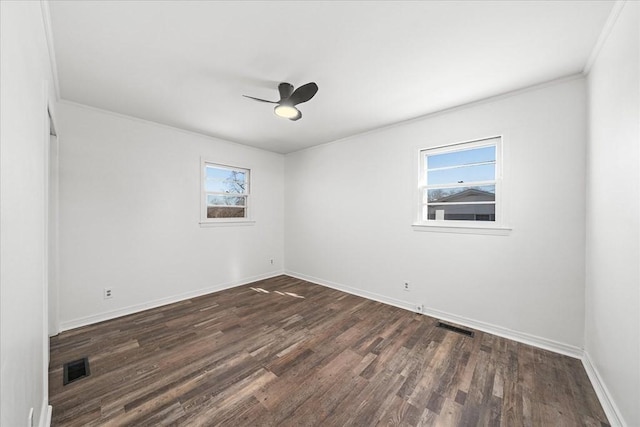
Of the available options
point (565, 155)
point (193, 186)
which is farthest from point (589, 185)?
point (193, 186)

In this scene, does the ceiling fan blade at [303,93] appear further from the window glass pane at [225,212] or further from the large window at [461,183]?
the window glass pane at [225,212]

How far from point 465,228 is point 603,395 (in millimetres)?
1672

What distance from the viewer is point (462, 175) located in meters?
3.09

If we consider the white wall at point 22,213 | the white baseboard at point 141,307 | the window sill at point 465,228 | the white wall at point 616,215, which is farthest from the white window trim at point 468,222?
the white wall at point 22,213

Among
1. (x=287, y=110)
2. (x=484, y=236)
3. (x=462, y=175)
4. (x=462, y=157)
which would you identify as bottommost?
(x=484, y=236)

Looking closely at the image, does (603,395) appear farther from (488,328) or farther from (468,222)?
(468,222)

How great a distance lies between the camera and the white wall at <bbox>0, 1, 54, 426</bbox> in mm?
861

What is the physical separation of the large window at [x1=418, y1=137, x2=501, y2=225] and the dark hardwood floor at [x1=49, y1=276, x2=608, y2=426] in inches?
53.8

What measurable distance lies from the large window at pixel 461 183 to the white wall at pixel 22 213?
3548 millimetres

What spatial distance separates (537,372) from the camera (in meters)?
2.11

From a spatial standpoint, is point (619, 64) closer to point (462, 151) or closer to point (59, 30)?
point (462, 151)

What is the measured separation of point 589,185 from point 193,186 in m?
4.79

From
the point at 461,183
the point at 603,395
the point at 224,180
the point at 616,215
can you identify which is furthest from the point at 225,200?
the point at 603,395

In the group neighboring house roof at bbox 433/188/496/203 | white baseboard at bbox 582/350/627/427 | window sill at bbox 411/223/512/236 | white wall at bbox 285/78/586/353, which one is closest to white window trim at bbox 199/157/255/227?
white wall at bbox 285/78/586/353
